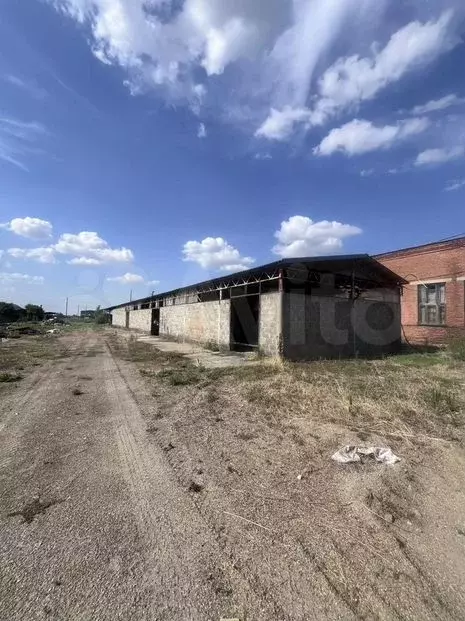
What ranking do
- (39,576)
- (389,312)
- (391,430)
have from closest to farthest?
(39,576), (391,430), (389,312)

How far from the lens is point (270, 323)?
12656 mm

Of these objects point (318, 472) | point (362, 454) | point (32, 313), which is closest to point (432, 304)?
point (362, 454)

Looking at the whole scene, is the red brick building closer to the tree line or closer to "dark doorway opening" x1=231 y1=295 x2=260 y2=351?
"dark doorway opening" x1=231 y1=295 x2=260 y2=351

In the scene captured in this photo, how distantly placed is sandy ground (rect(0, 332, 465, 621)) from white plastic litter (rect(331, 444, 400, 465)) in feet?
0.46

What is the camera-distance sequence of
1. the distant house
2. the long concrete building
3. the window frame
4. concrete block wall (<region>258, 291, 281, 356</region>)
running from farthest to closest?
the distant house, the window frame, the long concrete building, concrete block wall (<region>258, 291, 281, 356</region>)

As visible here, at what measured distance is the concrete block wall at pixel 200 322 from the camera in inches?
638

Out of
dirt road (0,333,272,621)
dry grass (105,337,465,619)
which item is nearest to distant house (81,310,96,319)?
dry grass (105,337,465,619)

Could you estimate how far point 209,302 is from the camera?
698 inches

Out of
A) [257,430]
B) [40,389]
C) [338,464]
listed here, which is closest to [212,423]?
[257,430]

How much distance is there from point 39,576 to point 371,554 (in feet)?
7.72

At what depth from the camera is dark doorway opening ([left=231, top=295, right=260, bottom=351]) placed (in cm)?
1585

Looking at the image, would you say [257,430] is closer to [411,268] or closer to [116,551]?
[116,551]

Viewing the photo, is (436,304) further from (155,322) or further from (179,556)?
(155,322)

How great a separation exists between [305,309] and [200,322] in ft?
25.5
